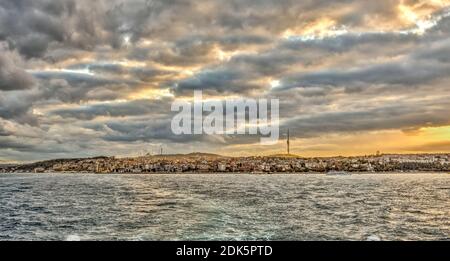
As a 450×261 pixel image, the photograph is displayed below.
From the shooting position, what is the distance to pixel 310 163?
14588cm

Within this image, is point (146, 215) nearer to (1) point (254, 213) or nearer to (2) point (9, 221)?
(1) point (254, 213)

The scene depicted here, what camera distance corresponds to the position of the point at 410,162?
5128 inches

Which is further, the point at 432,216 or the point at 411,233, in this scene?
the point at 432,216

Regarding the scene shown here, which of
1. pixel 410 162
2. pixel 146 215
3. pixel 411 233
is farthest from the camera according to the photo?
pixel 410 162
